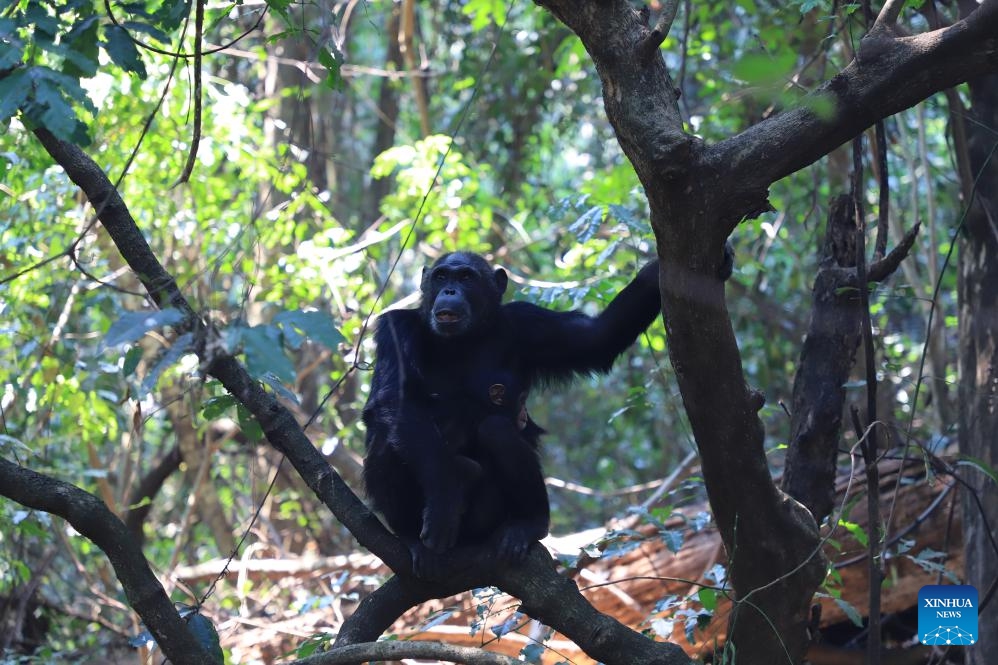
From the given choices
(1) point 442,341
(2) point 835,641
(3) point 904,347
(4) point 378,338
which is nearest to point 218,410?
(4) point 378,338

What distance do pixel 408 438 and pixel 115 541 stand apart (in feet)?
5.05

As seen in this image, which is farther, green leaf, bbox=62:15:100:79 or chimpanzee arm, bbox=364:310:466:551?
chimpanzee arm, bbox=364:310:466:551

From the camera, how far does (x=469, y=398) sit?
17.3 feet

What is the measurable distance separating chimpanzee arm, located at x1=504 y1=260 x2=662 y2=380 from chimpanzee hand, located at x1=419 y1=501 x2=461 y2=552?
1267 mm

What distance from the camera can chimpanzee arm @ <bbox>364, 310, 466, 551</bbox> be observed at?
4512 millimetres

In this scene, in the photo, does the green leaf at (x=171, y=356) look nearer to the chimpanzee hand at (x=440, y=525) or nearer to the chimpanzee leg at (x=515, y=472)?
the chimpanzee hand at (x=440, y=525)

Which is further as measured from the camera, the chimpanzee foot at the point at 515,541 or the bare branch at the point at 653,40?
the chimpanzee foot at the point at 515,541

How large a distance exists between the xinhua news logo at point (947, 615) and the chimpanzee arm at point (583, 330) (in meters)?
1.96

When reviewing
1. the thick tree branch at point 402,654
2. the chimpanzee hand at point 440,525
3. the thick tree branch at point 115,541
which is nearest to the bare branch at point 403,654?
the thick tree branch at point 402,654

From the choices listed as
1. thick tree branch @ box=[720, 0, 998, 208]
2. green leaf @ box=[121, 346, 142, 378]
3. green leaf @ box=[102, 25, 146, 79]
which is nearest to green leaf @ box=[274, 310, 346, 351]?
green leaf @ box=[121, 346, 142, 378]

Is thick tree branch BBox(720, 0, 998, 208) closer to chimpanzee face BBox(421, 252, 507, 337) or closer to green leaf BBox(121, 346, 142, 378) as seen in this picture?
green leaf BBox(121, 346, 142, 378)

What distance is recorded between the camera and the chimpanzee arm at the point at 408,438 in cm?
451

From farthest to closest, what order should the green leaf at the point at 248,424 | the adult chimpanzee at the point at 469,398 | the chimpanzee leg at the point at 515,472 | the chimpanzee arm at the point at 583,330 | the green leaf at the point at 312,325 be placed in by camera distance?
the chimpanzee arm at the point at 583,330 → the chimpanzee leg at the point at 515,472 → the adult chimpanzee at the point at 469,398 → the green leaf at the point at 248,424 → the green leaf at the point at 312,325

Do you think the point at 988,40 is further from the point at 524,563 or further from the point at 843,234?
the point at 524,563
